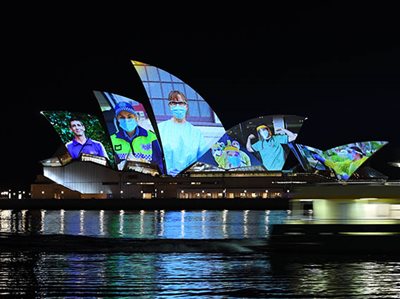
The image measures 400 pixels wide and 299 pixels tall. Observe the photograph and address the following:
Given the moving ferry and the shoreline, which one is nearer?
the moving ferry

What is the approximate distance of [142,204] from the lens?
307ft

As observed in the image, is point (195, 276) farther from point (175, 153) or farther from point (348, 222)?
point (175, 153)

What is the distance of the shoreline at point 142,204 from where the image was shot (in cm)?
9300

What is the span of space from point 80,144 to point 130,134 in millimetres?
5804

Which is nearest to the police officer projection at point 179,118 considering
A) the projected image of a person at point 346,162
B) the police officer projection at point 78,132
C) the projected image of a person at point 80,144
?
the police officer projection at point 78,132

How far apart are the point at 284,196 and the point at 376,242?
80.2m

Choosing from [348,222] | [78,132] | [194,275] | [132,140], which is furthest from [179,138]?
[194,275]

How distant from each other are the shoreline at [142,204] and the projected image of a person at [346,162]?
11268 millimetres

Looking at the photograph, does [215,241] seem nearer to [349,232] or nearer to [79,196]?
[349,232]

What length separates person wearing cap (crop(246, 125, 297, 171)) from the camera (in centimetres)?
9969

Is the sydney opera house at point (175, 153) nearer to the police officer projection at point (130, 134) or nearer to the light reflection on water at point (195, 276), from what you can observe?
the police officer projection at point (130, 134)

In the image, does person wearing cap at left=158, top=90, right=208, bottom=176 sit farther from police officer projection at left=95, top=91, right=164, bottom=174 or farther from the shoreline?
the shoreline

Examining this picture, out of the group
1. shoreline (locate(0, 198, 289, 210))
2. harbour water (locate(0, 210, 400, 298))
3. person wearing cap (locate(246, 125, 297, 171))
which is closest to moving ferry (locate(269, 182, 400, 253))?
harbour water (locate(0, 210, 400, 298))

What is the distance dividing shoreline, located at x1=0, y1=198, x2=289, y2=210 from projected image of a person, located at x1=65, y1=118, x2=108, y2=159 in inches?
214
